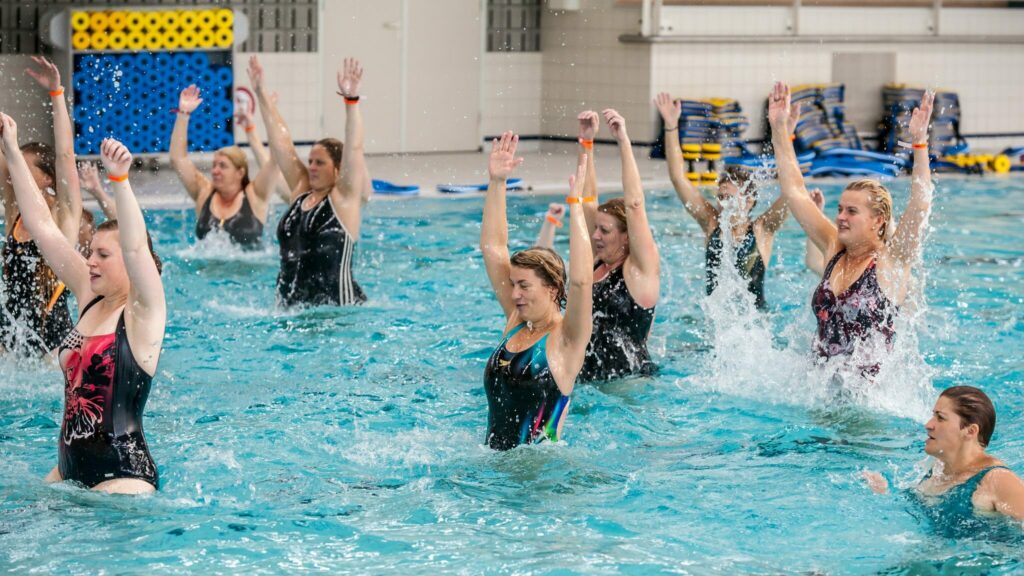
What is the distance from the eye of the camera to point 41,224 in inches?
199

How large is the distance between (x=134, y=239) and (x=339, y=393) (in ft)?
9.18

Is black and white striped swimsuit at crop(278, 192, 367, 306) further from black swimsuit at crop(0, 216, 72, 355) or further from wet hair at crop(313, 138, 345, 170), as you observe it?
black swimsuit at crop(0, 216, 72, 355)

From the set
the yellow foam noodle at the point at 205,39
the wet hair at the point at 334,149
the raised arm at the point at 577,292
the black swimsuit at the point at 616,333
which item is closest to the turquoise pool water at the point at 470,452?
the black swimsuit at the point at 616,333

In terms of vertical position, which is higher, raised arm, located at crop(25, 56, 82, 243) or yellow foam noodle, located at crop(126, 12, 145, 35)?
yellow foam noodle, located at crop(126, 12, 145, 35)

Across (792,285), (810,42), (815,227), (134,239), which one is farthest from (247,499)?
(810,42)

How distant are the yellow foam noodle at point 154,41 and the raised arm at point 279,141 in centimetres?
648

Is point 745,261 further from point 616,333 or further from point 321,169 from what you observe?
point 321,169

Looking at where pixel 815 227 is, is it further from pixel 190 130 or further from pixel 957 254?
pixel 190 130

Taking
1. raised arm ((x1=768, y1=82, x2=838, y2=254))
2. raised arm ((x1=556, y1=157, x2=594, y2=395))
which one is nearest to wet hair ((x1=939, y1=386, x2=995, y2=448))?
raised arm ((x1=556, y1=157, x2=594, y2=395))

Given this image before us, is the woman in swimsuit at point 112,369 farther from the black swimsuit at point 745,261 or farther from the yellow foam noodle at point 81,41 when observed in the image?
the yellow foam noodle at point 81,41

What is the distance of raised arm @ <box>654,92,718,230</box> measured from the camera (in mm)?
7879

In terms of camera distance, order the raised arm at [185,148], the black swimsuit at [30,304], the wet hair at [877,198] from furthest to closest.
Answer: the raised arm at [185,148] → the black swimsuit at [30,304] → the wet hair at [877,198]

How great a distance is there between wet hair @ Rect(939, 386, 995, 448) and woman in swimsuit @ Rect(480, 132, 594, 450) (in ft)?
4.42

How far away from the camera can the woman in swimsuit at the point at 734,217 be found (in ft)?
26.6
